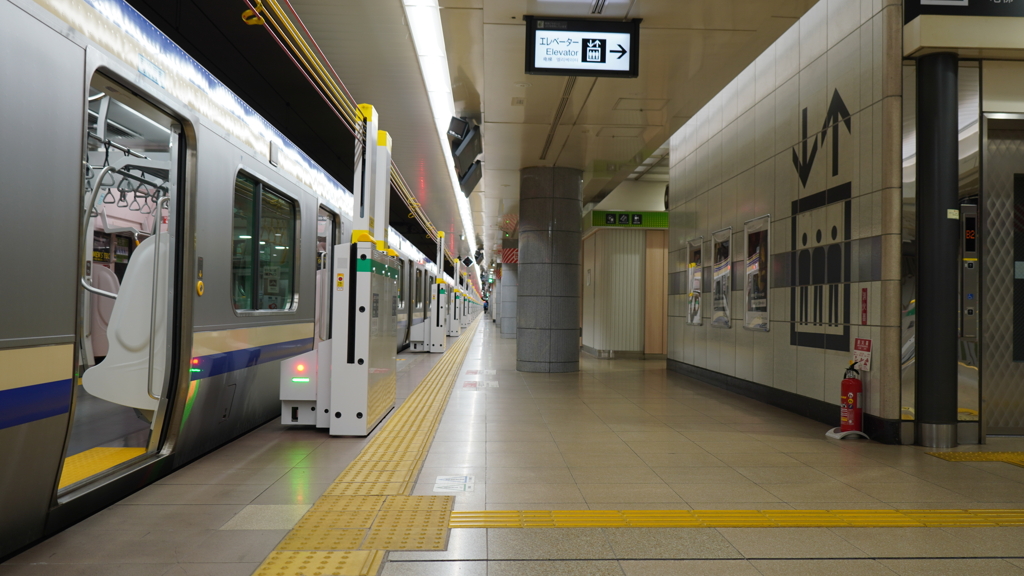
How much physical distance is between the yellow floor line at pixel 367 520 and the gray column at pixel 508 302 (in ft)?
64.2

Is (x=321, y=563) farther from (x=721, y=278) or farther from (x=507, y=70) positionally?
(x=721, y=278)

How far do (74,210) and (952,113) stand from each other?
6653mm

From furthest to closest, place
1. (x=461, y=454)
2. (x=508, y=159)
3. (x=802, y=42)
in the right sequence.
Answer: (x=508, y=159) → (x=802, y=42) → (x=461, y=454)

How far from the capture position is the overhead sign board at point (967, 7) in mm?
5680

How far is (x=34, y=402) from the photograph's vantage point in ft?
9.09

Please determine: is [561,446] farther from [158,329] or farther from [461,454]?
[158,329]

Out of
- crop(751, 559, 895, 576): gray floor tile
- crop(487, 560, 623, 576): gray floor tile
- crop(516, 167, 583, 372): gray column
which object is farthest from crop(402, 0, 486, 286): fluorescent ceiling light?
crop(751, 559, 895, 576): gray floor tile

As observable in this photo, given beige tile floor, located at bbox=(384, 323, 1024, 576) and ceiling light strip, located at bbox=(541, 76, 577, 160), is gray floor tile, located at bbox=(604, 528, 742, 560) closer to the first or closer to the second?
beige tile floor, located at bbox=(384, 323, 1024, 576)

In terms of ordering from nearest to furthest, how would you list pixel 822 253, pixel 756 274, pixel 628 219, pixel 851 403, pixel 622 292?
pixel 851 403 → pixel 822 253 → pixel 756 274 → pixel 628 219 → pixel 622 292

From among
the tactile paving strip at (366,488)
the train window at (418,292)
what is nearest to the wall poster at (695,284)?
the tactile paving strip at (366,488)

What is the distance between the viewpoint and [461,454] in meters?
5.13

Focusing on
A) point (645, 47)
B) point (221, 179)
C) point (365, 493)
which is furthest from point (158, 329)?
point (645, 47)

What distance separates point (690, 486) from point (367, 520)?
6.98 ft

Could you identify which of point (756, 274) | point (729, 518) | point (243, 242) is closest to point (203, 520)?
point (243, 242)
